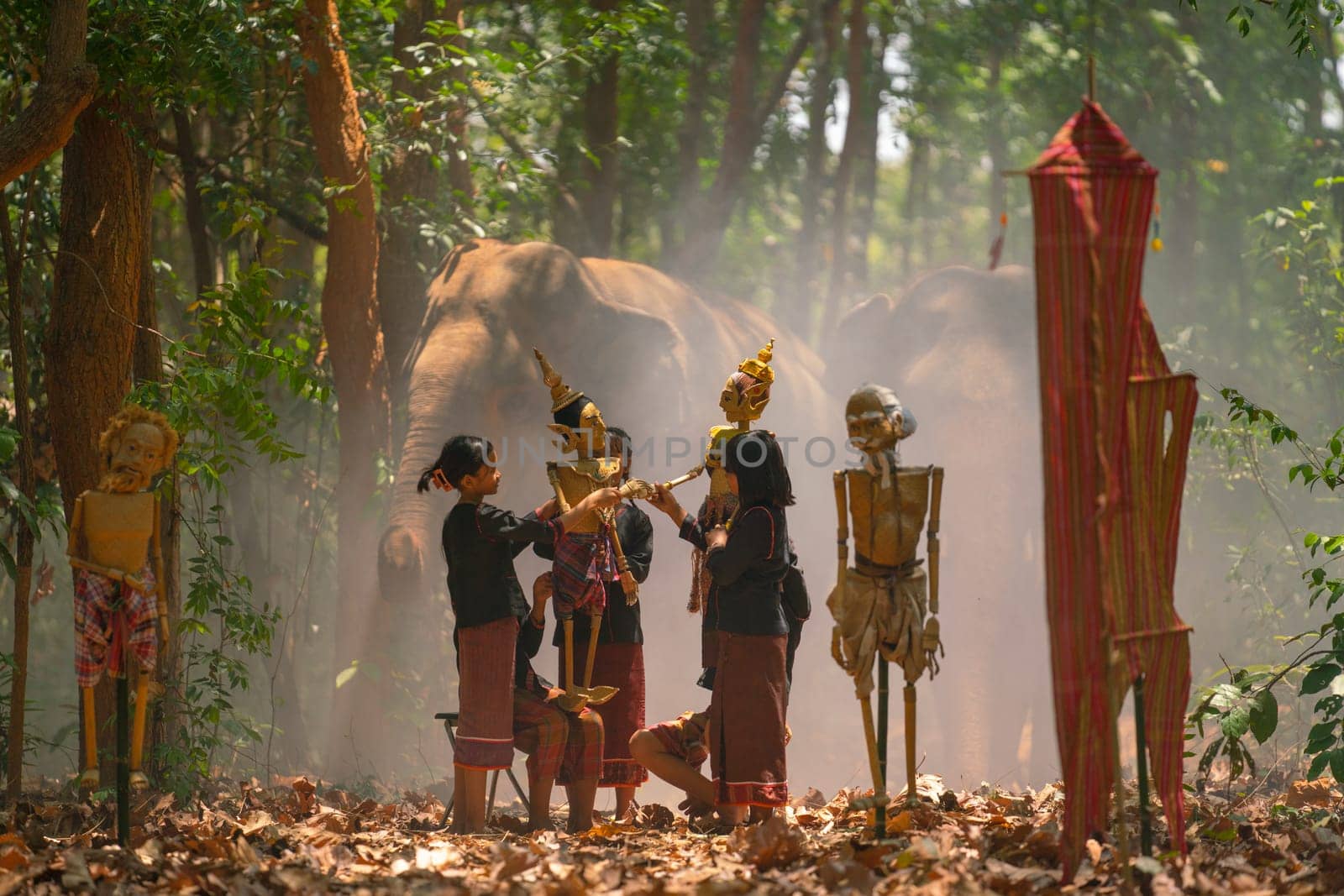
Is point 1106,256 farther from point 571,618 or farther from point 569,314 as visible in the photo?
point 569,314

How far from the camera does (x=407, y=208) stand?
11.2m

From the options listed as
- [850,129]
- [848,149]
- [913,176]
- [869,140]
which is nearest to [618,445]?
[848,149]

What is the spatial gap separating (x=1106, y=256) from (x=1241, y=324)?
578 inches

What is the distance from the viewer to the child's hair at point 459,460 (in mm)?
6457

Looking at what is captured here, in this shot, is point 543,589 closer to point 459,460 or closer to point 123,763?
point 459,460

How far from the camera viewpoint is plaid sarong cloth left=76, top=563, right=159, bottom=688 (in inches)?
213

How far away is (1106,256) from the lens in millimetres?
4801

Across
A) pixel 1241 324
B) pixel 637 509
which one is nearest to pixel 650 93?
pixel 1241 324

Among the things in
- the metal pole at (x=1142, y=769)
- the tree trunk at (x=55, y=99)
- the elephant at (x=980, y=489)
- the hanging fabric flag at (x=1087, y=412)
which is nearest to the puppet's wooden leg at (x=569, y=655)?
the hanging fabric flag at (x=1087, y=412)

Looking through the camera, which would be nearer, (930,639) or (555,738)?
(930,639)

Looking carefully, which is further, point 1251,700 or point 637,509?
point 637,509

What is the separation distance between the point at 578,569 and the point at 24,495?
8.44 ft

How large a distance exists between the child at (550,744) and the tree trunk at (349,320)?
12.6 ft

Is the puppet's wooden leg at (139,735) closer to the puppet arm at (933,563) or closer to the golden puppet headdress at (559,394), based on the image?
the golden puppet headdress at (559,394)
